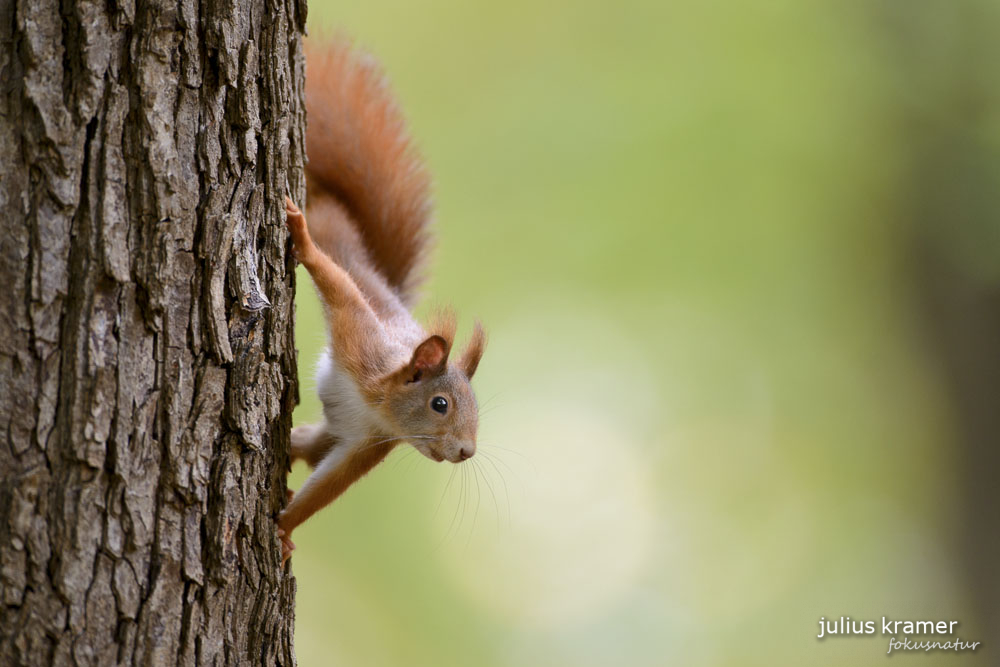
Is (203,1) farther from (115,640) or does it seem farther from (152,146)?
(115,640)

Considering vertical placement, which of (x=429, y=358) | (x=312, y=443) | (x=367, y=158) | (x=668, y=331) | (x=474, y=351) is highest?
(x=668, y=331)

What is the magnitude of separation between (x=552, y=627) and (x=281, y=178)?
209 inches

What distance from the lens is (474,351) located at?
2680 mm

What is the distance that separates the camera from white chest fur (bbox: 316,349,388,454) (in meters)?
2.48

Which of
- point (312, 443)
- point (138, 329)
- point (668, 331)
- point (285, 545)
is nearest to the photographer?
point (138, 329)

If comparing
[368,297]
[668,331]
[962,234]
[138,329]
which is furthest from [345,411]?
[668,331]

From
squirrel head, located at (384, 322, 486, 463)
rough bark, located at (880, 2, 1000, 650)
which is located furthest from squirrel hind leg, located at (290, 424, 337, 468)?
rough bark, located at (880, 2, 1000, 650)

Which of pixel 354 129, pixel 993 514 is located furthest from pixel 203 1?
pixel 993 514

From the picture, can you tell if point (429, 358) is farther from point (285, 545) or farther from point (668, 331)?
point (668, 331)

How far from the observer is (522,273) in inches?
241

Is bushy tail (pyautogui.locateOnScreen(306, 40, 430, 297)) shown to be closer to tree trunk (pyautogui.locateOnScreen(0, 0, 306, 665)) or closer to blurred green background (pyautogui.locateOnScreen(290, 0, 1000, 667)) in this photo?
tree trunk (pyautogui.locateOnScreen(0, 0, 306, 665))

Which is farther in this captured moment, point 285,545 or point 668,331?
point 668,331

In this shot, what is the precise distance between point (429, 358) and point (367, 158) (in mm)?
623

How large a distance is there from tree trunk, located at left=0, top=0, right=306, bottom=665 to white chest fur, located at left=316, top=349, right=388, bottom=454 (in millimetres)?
589
